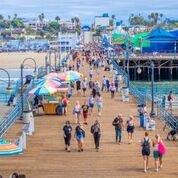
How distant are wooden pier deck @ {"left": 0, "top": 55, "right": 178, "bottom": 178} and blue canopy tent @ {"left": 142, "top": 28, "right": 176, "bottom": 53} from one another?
73440mm

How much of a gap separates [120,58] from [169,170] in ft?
224

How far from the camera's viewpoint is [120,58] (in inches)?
3501

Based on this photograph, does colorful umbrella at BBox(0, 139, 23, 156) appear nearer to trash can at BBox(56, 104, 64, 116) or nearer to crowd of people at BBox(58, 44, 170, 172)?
crowd of people at BBox(58, 44, 170, 172)

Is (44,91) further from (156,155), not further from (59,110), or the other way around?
(156,155)

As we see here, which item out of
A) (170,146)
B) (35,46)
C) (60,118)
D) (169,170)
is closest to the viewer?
(169,170)

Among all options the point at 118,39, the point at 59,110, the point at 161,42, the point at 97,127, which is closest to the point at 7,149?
the point at 97,127

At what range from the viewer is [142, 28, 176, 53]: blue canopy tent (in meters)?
102

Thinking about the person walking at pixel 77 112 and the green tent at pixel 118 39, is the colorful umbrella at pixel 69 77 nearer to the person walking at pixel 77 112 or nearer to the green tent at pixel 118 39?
the person walking at pixel 77 112

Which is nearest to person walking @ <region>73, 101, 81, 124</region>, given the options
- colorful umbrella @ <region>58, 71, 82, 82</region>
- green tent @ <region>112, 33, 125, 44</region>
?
colorful umbrella @ <region>58, 71, 82, 82</region>

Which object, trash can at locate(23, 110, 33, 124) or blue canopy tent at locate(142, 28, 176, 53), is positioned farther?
blue canopy tent at locate(142, 28, 176, 53)

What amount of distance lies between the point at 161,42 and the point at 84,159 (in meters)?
81.3

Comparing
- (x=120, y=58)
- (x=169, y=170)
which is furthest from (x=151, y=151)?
(x=120, y=58)

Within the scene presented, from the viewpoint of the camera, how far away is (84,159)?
22688 millimetres

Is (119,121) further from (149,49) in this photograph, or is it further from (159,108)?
(149,49)
